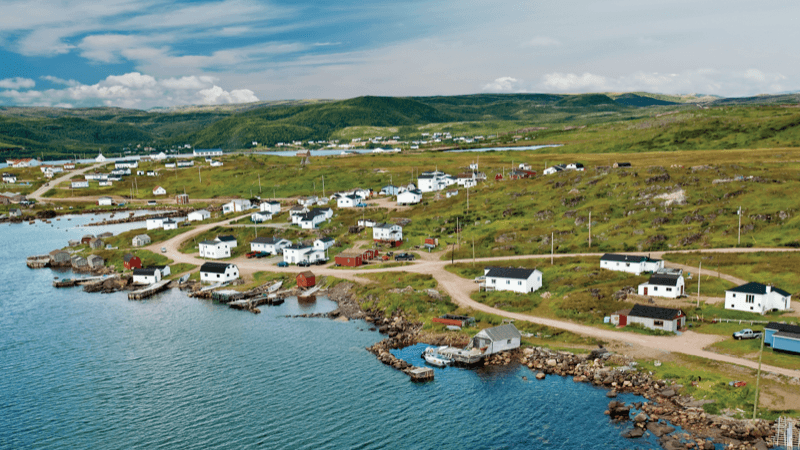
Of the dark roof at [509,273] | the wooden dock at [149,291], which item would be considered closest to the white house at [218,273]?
the wooden dock at [149,291]

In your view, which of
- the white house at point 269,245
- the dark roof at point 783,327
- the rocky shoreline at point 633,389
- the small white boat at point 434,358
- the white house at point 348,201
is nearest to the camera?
the rocky shoreline at point 633,389

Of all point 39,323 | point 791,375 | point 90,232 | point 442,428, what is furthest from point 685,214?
point 90,232

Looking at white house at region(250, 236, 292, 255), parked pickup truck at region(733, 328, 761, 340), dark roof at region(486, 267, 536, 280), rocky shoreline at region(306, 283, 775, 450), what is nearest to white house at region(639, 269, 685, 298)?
parked pickup truck at region(733, 328, 761, 340)

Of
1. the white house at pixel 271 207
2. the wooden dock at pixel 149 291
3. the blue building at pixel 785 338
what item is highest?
the white house at pixel 271 207

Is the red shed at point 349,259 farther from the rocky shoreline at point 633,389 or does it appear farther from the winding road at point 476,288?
the rocky shoreline at point 633,389

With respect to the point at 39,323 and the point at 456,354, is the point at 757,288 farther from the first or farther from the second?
the point at 39,323

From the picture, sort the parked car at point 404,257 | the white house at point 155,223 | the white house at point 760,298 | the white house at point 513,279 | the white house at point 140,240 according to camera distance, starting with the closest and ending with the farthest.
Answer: the white house at point 760,298, the white house at point 513,279, the parked car at point 404,257, the white house at point 140,240, the white house at point 155,223

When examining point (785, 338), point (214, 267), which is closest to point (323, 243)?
point (214, 267)
